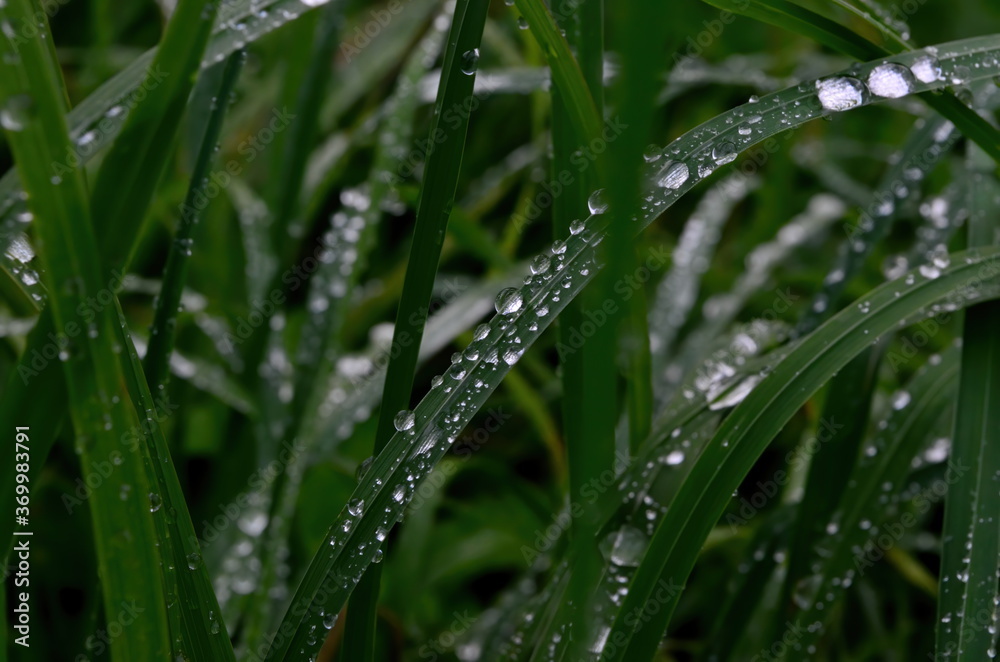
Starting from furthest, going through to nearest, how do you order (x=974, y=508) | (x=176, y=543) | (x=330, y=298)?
1. (x=330, y=298)
2. (x=974, y=508)
3. (x=176, y=543)

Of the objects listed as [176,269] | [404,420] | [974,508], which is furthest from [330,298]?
[974,508]

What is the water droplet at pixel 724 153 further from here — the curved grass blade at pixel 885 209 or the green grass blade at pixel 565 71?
the curved grass blade at pixel 885 209

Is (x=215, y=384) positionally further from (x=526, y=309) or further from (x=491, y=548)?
(x=526, y=309)

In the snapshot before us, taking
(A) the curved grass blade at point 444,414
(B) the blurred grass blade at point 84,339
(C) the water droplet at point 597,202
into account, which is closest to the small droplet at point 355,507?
(A) the curved grass blade at point 444,414

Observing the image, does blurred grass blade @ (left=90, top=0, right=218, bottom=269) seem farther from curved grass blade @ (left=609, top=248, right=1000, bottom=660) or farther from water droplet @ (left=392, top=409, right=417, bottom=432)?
curved grass blade @ (left=609, top=248, right=1000, bottom=660)

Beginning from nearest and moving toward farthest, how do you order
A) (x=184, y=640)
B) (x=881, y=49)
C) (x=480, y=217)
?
(x=184, y=640), (x=881, y=49), (x=480, y=217)

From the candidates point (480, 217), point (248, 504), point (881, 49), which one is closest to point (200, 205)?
point (248, 504)

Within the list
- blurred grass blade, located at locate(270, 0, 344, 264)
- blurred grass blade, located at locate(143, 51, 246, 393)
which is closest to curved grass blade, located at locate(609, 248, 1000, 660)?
blurred grass blade, located at locate(143, 51, 246, 393)

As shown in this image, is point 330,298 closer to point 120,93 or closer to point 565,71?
point 120,93
